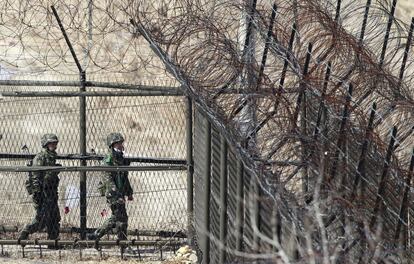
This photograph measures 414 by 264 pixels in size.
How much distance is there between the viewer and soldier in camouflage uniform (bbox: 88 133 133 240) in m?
10.1

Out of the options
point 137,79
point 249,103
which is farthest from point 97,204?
point 137,79

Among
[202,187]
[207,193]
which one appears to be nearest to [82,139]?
[202,187]

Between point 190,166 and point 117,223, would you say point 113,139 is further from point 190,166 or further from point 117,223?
point 190,166

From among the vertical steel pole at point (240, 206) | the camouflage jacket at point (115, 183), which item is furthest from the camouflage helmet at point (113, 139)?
the vertical steel pole at point (240, 206)

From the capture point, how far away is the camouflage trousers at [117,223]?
1006cm

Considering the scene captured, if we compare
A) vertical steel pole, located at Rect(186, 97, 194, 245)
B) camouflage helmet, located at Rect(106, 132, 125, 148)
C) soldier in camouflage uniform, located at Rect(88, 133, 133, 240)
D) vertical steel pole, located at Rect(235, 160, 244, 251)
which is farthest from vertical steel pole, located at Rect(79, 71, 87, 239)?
vertical steel pole, located at Rect(235, 160, 244, 251)

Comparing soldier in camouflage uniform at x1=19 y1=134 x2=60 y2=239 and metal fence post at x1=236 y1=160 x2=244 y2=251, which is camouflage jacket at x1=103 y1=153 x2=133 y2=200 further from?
metal fence post at x1=236 y1=160 x2=244 y2=251

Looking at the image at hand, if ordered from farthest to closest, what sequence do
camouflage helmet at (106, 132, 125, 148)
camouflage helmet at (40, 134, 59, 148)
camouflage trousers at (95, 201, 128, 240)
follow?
camouflage helmet at (40, 134, 59, 148) < camouflage helmet at (106, 132, 125, 148) < camouflage trousers at (95, 201, 128, 240)

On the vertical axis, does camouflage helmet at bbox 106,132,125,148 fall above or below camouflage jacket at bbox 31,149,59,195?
above

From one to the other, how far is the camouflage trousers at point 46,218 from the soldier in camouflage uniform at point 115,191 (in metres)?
0.39

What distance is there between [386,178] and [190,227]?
149 inches

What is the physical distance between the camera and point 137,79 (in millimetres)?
16875

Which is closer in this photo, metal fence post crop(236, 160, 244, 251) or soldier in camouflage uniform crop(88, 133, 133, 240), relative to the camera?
metal fence post crop(236, 160, 244, 251)

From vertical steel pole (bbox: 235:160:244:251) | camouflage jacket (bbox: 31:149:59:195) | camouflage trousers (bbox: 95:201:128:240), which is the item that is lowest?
vertical steel pole (bbox: 235:160:244:251)
